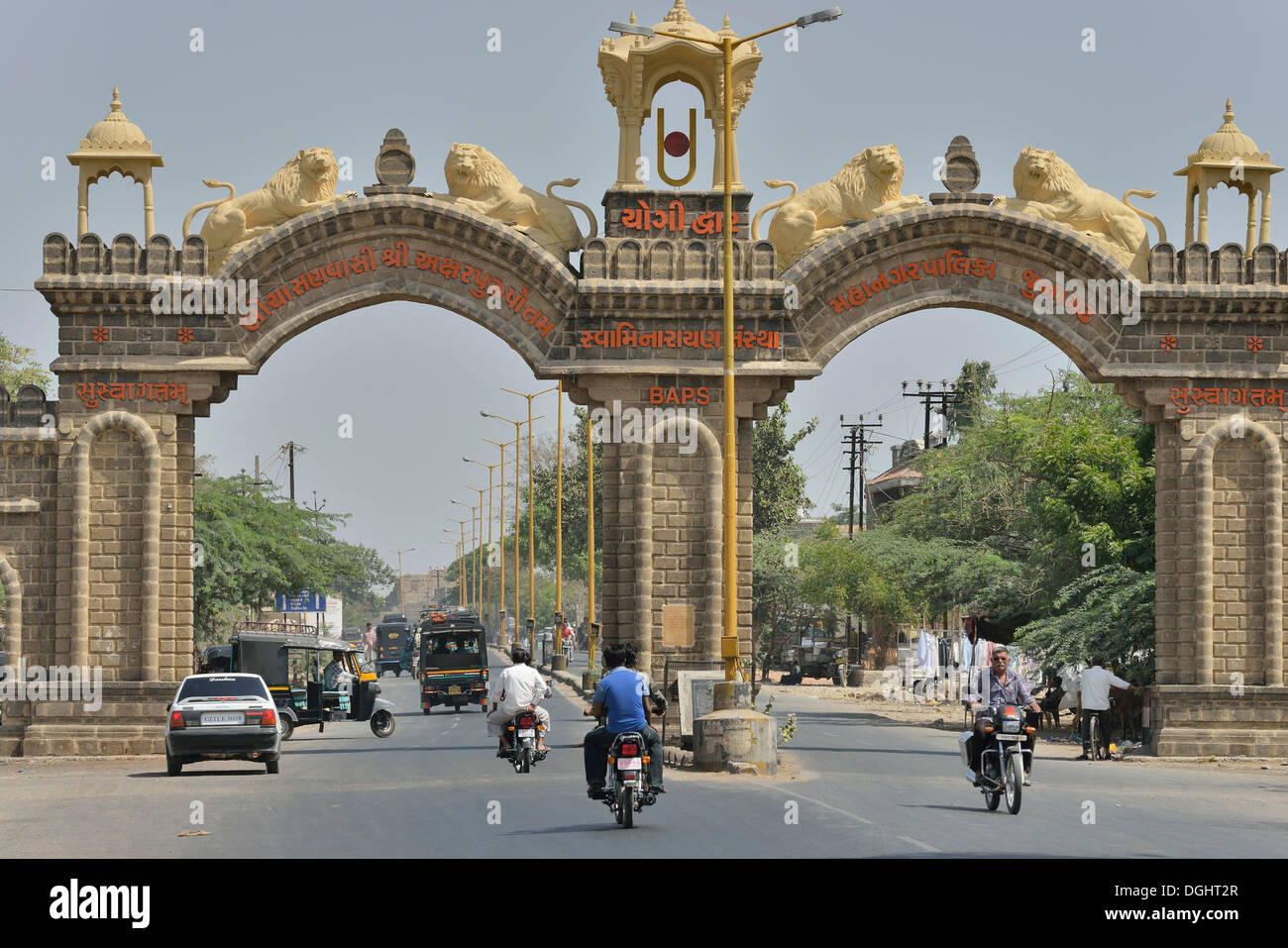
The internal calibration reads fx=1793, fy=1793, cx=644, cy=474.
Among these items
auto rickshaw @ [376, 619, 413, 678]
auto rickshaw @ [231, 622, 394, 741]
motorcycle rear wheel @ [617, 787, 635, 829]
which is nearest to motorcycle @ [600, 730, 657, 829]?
motorcycle rear wheel @ [617, 787, 635, 829]

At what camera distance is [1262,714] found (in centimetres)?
2822

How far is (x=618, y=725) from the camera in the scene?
1591cm

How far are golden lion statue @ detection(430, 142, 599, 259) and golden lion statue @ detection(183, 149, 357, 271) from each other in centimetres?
173

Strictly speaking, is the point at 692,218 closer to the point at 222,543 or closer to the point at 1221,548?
the point at 1221,548

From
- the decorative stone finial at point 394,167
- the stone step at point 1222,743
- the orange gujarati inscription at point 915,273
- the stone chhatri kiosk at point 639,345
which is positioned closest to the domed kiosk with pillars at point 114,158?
the stone chhatri kiosk at point 639,345

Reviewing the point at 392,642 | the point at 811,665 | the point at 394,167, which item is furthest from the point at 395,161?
the point at 392,642

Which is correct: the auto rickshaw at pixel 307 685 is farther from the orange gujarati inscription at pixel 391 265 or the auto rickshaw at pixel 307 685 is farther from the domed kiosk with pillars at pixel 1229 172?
the domed kiosk with pillars at pixel 1229 172

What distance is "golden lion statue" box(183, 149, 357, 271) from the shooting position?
28.1m

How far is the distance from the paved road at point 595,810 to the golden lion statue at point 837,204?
808 centimetres

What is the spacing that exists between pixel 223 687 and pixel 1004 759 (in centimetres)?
1102

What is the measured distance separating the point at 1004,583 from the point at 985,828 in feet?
85.0

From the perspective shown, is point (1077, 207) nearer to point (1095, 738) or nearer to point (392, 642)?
point (1095, 738)

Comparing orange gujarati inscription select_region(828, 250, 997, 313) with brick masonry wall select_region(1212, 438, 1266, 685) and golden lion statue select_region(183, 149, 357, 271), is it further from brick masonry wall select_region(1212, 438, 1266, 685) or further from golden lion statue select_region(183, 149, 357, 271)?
golden lion statue select_region(183, 149, 357, 271)

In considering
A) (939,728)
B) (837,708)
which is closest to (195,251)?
(939,728)
